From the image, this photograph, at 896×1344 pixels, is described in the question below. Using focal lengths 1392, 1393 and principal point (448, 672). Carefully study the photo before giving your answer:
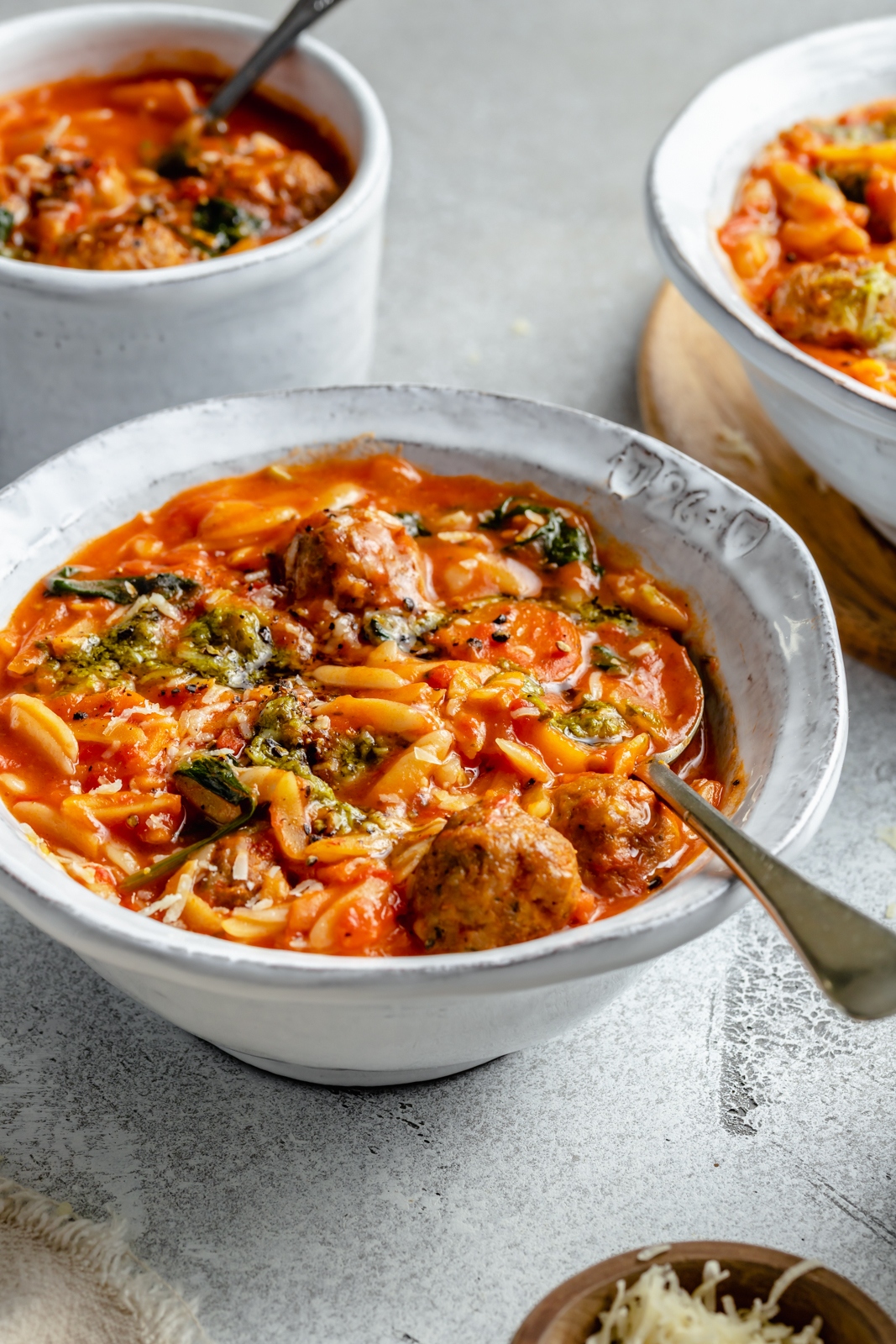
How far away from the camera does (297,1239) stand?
8.87 ft

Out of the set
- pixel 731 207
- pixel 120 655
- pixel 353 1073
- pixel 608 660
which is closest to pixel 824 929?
pixel 608 660

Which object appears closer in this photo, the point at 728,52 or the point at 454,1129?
the point at 454,1129

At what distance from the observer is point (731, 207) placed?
179 inches

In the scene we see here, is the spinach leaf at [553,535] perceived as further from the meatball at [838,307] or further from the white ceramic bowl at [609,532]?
the meatball at [838,307]

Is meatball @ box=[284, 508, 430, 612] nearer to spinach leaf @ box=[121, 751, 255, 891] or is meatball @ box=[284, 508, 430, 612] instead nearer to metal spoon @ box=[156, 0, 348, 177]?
spinach leaf @ box=[121, 751, 255, 891]

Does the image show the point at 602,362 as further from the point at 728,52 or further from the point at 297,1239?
the point at 297,1239

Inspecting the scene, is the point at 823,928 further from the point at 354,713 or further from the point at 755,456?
the point at 755,456

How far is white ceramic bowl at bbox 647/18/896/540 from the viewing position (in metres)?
3.62

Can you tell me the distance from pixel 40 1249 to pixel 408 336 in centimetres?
360

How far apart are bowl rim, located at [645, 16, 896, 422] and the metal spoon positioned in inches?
51.7

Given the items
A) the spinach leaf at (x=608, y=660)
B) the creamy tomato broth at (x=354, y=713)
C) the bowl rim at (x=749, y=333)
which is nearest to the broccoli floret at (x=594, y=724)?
the creamy tomato broth at (x=354, y=713)

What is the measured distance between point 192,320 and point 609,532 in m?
1.45

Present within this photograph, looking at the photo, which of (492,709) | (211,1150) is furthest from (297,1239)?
(492,709)

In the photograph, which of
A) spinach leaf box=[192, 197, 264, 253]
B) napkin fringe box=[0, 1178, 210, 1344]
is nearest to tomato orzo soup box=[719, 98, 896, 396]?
spinach leaf box=[192, 197, 264, 253]
